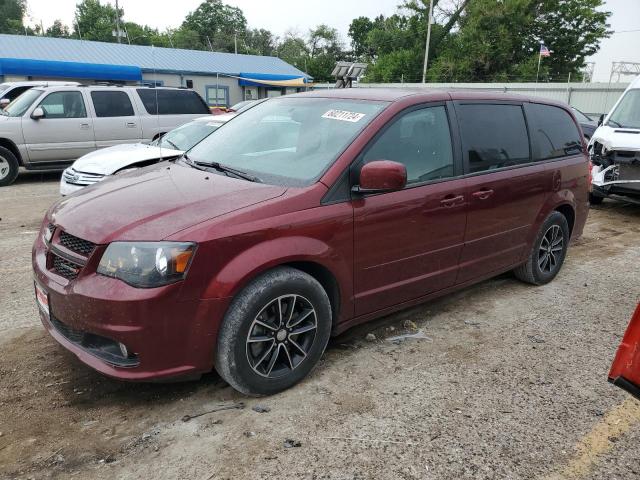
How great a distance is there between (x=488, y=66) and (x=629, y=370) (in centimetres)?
4546

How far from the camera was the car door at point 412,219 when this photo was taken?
342cm

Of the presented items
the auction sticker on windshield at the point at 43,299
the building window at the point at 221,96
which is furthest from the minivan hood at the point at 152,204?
the building window at the point at 221,96

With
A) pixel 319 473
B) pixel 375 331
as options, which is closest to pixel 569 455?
pixel 319 473

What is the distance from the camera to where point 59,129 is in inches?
412

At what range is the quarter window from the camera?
34.1 ft

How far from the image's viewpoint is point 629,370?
2232mm

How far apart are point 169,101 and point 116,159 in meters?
5.01

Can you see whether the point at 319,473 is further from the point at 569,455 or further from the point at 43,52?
the point at 43,52

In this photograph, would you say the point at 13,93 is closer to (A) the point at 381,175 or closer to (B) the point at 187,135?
(B) the point at 187,135

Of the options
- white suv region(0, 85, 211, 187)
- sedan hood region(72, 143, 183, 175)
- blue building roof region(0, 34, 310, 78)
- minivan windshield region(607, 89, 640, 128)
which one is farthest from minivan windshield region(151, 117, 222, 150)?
blue building roof region(0, 34, 310, 78)

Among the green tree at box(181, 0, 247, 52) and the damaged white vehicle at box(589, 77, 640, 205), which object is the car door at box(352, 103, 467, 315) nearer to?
the damaged white vehicle at box(589, 77, 640, 205)

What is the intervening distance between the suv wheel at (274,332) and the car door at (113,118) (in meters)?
9.28

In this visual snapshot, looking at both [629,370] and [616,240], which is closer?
[629,370]

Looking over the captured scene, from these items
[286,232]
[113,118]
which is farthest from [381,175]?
[113,118]
